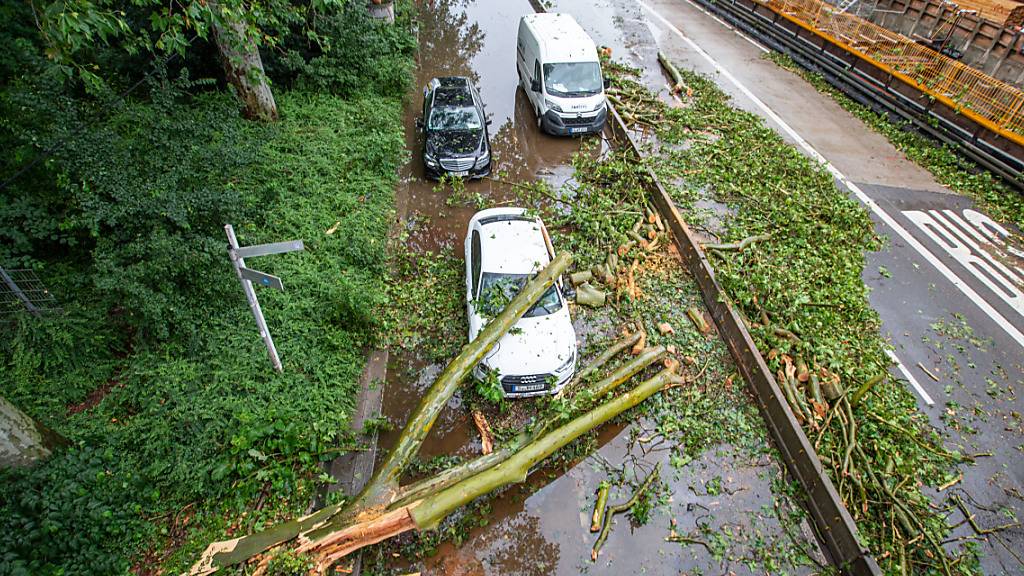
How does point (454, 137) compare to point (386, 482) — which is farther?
point (454, 137)

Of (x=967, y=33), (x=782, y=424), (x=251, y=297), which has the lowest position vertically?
(x=782, y=424)

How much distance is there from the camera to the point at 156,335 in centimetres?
675

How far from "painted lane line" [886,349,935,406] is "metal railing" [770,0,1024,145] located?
9.37 m

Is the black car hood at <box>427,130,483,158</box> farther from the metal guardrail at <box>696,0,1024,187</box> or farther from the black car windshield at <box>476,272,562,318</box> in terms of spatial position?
A: the metal guardrail at <box>696,0,1024,187</box>

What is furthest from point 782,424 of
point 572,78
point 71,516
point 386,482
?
point 572,78

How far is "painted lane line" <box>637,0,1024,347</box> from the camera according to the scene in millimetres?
9102

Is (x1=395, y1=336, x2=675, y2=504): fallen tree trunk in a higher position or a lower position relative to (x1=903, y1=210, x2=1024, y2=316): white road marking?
lower

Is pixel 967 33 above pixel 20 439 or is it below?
above

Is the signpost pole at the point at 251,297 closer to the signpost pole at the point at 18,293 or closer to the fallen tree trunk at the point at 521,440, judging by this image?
the fallen tree trunk at the point at 521,440

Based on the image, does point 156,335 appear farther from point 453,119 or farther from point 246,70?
point 453,119

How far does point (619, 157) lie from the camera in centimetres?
1306

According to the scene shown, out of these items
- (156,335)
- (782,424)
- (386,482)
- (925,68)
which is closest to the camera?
(386,482)

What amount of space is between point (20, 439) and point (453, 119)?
1002cm

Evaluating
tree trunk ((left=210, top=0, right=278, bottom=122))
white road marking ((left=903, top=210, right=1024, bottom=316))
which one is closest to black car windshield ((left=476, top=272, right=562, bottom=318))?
tree trunk ((left=210, top=0, right=278, bottom=122))
